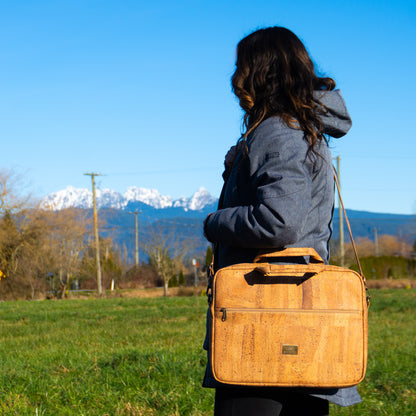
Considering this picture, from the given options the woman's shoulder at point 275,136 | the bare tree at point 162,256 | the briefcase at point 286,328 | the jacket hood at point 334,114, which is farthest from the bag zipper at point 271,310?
the bare tree at point 162,256

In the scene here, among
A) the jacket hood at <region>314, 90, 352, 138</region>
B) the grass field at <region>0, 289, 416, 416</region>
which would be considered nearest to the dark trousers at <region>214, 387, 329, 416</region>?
the jacket hood at <region>314, 90, 352, 138</region>

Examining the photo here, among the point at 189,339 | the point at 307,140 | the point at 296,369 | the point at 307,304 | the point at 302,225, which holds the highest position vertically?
the point at 307,140

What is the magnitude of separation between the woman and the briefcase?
8 cm

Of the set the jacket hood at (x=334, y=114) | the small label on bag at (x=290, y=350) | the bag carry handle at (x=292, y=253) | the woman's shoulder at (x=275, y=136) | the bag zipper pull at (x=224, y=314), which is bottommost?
the small label on bag at (x=290, y=350)

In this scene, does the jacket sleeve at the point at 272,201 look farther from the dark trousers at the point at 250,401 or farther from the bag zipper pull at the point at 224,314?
the dark trousers at the point at 250,401

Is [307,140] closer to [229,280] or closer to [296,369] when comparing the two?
[229,280]

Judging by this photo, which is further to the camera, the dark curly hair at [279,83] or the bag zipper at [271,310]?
the dark curly hair at [279,83]

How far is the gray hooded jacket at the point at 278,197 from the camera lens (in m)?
1.59

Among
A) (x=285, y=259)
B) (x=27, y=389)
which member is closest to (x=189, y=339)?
(x=27, y=389)

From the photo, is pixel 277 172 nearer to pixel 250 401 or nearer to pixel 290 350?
pixel 290 350

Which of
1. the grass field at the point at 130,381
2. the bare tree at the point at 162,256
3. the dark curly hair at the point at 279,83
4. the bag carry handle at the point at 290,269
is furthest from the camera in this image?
the bare tree at the point at 162,256

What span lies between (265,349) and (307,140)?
0.65 meters

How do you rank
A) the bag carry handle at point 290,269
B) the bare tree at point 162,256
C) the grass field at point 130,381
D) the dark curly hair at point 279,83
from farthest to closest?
1. the bare tree at point 162,256
2. the grass field at point 130,381
3. the dark curly hair at point 279,83
4. the bag carry handle at point 290,269

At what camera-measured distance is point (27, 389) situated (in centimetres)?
423
